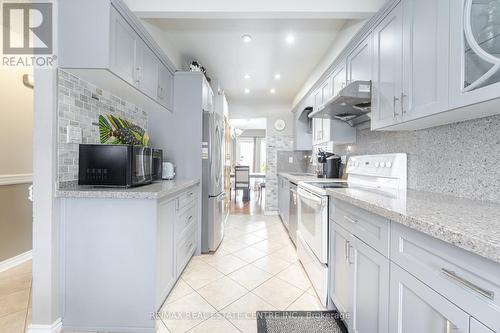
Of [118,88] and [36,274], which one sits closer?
[36,274]

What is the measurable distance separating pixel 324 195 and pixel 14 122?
3245 millimetres

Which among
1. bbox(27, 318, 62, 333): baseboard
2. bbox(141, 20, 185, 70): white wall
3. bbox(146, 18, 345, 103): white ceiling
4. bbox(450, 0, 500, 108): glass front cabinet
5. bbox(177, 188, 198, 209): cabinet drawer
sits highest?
bbox(146, 18, 345, 103): white ceiling

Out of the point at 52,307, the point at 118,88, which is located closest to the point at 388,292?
the point at 52,307

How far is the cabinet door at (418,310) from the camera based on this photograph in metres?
0.70

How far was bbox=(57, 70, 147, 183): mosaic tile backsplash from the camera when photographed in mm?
1533

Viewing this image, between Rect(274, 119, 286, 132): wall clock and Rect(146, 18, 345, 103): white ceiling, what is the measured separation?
1071 mm

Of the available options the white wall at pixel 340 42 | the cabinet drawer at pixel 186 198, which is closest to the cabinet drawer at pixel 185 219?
the cabinet drawer at pixel 186 198

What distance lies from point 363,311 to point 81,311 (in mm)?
1763

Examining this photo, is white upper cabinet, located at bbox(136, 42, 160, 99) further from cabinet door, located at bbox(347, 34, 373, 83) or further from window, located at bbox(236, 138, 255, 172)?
window, located at bbox(236, 138, 255, 172)

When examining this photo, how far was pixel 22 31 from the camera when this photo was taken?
242 cm

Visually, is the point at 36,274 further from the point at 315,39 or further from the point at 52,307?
the point at 315,39

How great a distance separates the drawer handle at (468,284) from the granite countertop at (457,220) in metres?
0.11

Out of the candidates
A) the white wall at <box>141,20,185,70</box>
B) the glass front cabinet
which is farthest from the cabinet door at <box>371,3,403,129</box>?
the white wall at <box>141,20,185,70</box>

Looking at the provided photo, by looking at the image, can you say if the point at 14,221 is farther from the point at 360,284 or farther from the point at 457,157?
the point at 457,157
